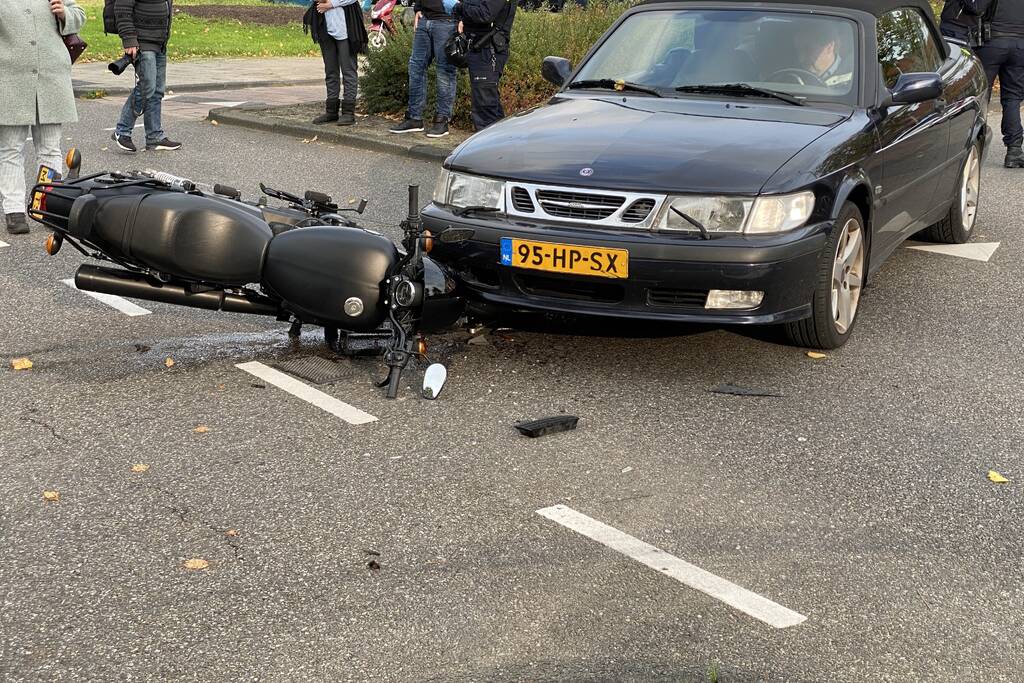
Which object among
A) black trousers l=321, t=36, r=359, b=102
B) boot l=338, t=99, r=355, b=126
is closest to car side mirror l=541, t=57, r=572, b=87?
black trousers l=321, t=36, r=359, b=102

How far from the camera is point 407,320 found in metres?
5.55

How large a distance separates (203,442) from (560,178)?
189 cm

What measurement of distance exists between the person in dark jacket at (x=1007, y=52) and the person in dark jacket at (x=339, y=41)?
585 centimetres

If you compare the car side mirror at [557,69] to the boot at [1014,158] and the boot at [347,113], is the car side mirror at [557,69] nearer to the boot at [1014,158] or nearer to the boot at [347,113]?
the boot at [1014,158]

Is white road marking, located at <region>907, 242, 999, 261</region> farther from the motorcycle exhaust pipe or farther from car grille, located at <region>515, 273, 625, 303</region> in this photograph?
the motorcycle exhaust pipe

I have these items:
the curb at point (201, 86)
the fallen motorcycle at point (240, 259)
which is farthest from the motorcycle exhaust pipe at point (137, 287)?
the curb at point (201, 86)

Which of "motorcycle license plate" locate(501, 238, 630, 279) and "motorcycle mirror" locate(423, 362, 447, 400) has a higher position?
"motorcycle license plate" locate(501, 238, 630, 279)

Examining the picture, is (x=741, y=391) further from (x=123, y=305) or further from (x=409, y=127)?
(x=409, y=127)

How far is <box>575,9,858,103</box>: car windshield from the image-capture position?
21.6ft

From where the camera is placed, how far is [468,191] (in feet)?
19.8

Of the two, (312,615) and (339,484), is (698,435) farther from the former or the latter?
(312,615)

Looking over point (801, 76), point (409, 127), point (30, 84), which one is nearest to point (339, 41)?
point (409, 127)

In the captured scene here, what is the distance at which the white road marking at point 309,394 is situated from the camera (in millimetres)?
5281

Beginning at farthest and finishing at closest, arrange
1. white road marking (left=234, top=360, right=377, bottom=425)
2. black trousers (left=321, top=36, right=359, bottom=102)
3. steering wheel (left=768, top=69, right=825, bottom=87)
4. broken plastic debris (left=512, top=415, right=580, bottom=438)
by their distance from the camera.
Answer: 1. black trousers (left=321, top=36, right=359, bottom=102)
2. steering wheel (left=768, top=69, right=825, bottom=87)
3. white road marking (left=234, top=360, right=377, bottom=425)
4. broken plastic debris (left=512, top=415, right=580, bottom=438)
